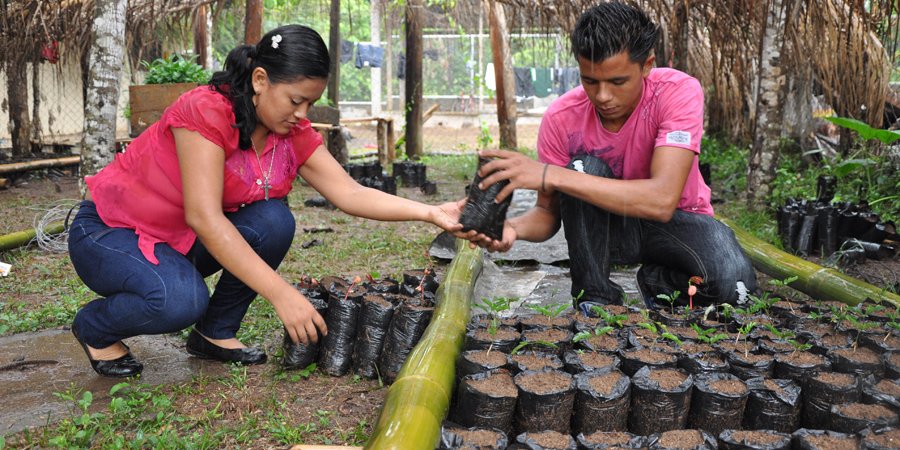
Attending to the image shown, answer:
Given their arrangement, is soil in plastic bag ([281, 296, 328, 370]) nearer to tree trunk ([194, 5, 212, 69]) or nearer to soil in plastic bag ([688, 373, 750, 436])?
soil in plastic bag ([688, 373, 750, 436])

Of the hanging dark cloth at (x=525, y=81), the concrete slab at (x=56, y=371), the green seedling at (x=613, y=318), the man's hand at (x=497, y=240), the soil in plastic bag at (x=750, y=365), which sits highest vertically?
the hanging dark cloth at (x=525, y=81)

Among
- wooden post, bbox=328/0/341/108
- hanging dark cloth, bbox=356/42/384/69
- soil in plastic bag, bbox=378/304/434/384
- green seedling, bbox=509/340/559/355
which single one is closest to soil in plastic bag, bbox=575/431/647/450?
green seedling, bbox=509/340/559/355

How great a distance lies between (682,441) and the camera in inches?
71.8

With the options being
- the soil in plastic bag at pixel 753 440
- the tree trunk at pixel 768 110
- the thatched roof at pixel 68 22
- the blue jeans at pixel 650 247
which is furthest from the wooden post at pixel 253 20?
the soil in plastic bag at pixel 753 440

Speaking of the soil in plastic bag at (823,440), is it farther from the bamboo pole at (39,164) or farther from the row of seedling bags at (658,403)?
the bamboo pole at (39,164)

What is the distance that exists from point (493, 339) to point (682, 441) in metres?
0.73

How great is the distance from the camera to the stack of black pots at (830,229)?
470 cm

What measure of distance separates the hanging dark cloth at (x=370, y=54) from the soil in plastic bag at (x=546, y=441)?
16286 millimetres

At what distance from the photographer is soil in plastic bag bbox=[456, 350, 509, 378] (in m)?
2.22

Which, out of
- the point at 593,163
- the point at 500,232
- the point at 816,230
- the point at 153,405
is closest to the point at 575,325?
the point at 500,232

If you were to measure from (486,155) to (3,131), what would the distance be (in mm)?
10701

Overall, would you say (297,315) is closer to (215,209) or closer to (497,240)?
(215,209)

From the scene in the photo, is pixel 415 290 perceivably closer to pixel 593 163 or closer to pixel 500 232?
pixel 500 232

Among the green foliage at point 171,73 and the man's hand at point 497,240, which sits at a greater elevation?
the green foliage at point 171,73
